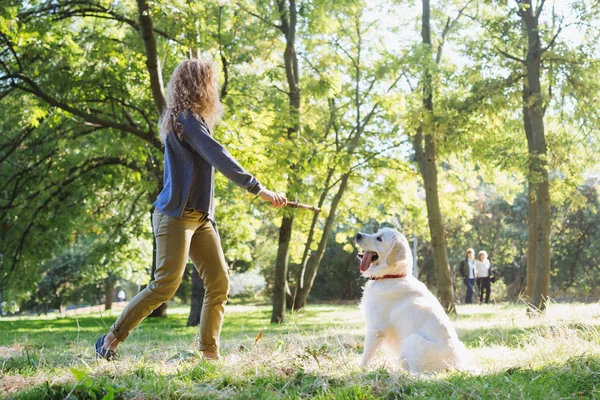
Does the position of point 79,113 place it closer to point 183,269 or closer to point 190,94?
point 190,94

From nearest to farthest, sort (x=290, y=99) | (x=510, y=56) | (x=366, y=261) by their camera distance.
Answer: (x=366, y=261) → (x=510, y=56) → (x=290, y=99)

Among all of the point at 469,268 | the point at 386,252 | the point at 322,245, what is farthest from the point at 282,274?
the point at 386,252

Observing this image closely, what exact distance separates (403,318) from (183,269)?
5.24 feet

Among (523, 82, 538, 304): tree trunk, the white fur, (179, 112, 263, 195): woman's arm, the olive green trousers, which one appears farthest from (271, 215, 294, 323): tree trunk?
(179, 112, 263, 195): woman's arm

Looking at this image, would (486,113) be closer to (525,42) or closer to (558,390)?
(525,42)

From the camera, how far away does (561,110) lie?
41.0 feet

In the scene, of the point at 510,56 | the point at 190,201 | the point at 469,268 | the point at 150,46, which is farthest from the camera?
the point at 469,268

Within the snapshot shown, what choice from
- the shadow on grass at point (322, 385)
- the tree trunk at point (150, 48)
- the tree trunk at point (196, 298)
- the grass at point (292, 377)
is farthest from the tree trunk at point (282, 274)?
the shadow on grass at point (322, 385)

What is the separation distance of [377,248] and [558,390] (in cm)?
154

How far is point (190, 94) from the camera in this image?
4.62 m

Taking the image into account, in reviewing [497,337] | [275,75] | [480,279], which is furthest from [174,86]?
[480,279]

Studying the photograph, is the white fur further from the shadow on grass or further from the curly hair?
the curly hair

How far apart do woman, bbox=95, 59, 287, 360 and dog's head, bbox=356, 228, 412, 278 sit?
74cm

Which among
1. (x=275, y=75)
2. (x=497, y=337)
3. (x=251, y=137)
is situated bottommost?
(x=497, y=337)
